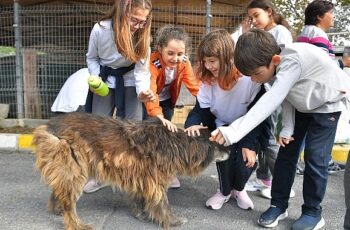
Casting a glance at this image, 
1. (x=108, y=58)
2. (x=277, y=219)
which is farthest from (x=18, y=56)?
(x=277, y=219)

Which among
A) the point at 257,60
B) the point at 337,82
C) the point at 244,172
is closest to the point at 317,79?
the point at 337,82

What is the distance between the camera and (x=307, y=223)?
3.22 meters

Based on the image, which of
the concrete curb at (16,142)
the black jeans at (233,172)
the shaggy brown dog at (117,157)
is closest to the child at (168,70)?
the shaggy brown dog at (117,157)

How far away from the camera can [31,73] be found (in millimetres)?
6609

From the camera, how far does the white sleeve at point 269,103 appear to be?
280 centimetres

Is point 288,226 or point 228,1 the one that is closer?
point 288,226

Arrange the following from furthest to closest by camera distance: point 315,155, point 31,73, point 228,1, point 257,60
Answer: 1. point 228,1
2. point 31,73
3. point 315,155
4. point 257,60

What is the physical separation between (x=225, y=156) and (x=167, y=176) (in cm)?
55

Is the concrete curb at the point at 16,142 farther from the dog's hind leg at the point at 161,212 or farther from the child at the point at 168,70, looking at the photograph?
the dog's hind leg at the point at 161,212

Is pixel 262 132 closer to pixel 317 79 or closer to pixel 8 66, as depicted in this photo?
pixel 317 79

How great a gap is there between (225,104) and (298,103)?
72cm

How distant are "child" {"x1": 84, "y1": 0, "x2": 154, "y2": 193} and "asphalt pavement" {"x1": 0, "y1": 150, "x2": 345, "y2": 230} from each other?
454 mm

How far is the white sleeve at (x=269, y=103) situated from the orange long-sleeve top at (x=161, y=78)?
1.07 meters

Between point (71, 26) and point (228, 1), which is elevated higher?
point (228, 1)
